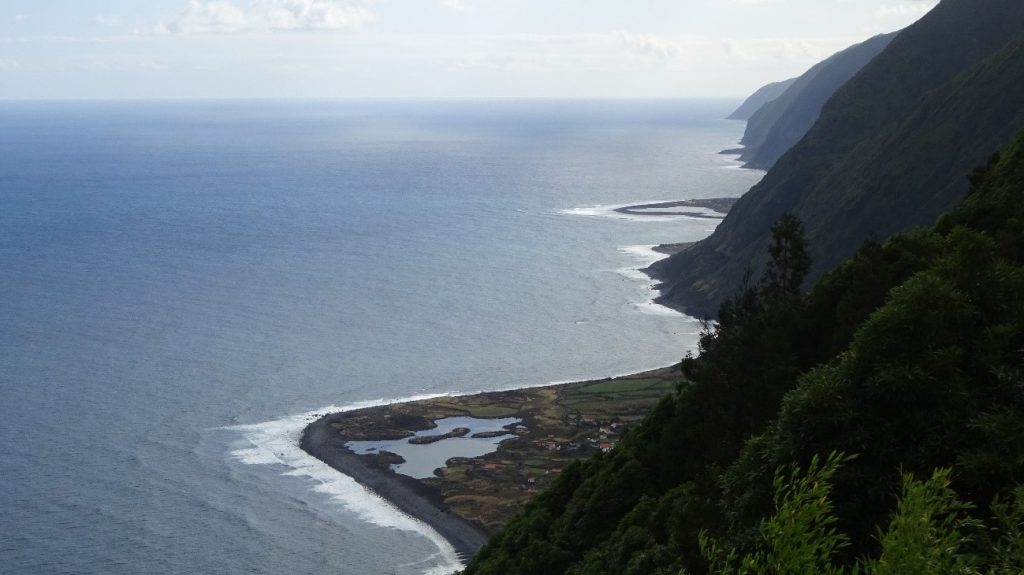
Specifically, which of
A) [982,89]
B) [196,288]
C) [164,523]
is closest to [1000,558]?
[164,523]

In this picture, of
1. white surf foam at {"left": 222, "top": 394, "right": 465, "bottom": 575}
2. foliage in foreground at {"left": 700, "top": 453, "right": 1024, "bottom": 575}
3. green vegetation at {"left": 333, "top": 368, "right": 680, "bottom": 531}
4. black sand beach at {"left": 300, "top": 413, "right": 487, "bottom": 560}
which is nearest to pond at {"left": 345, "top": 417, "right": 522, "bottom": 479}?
green vegetation at {"left": 333, "top": 368, "right": 680, "bottom": 531}

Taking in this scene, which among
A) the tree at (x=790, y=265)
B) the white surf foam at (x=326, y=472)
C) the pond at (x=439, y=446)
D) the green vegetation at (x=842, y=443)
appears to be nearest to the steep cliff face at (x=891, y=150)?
the pond at (x=439, y=446)

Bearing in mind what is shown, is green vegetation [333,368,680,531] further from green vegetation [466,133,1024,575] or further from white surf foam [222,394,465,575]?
green vegetation [466,133,1024,575]

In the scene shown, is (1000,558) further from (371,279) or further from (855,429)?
(371,279)

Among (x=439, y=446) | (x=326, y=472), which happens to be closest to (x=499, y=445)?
(x=439, y=446)

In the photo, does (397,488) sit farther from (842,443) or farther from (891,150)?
(891,150)

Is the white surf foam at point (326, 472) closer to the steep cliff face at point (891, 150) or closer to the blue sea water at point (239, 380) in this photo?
the blue sea water at point (239, 380)
